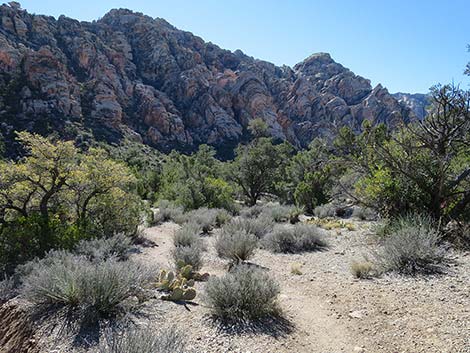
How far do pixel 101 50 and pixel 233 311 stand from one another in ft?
286

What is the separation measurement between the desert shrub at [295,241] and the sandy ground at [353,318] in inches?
112

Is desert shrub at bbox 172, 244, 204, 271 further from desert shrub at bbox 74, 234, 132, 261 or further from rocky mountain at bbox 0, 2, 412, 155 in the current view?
rocky mountain at bbox 0, 2, 412, 155

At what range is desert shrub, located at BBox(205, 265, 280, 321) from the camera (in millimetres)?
4508

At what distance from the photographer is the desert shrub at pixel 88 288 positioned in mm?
4488

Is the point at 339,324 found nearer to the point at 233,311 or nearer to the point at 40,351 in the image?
the point at 233,311

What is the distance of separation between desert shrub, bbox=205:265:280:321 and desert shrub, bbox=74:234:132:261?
114 inches

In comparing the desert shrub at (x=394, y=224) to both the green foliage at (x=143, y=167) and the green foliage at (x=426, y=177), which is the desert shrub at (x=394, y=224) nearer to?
the green foliage at (x=426, y=177)

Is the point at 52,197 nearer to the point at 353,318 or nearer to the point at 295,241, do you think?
the point at 295,241

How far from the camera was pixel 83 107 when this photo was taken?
60906 millimetres

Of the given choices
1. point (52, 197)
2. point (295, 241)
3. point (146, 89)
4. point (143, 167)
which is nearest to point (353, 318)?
point (295, 241)

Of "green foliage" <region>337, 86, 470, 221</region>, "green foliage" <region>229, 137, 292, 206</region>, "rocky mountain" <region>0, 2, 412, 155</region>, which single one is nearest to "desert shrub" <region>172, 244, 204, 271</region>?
"green foliage" <region>337, 86, 470, 221</region>

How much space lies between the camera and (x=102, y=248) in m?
7.38

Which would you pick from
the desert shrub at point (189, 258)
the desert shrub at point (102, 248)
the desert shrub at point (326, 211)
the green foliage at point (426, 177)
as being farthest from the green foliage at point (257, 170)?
the desert shrub at point (189, 258)

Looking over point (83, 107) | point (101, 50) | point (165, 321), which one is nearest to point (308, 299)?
point (165, 321)
